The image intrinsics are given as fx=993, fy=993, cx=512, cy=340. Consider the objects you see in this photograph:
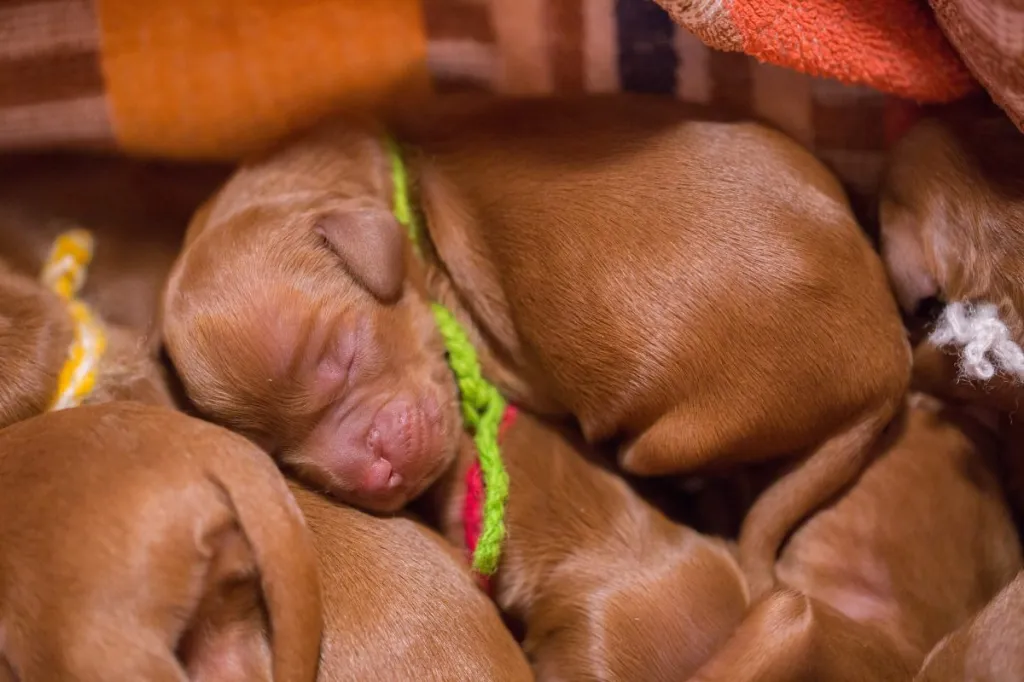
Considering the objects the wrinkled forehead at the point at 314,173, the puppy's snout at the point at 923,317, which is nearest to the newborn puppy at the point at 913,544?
the puppy's snout at the point at 923,317

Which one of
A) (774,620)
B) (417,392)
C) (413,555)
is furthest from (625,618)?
(417,392)

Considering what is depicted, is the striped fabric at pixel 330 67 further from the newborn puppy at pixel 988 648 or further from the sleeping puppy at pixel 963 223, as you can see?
the newborn puppy at pixel 988 648

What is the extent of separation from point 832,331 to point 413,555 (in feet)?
2.25

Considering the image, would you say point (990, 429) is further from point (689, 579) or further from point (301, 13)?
point (301, 13)

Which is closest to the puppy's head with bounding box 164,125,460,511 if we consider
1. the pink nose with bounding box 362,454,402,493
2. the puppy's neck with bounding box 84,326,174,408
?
the pink nose with bounding box 362,454,402,493

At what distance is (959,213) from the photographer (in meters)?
1.42

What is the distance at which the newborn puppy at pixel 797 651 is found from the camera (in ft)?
4.45

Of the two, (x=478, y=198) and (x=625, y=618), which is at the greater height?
(x=478, y=198)

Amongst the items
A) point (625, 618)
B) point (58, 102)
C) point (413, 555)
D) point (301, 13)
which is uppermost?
point (301, 13)

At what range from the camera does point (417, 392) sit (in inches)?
59.7

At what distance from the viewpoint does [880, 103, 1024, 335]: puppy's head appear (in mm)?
1390

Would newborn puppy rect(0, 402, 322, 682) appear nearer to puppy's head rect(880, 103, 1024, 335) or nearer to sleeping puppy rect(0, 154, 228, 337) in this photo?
sleeping puppy rect(0, 154, 228, 337)

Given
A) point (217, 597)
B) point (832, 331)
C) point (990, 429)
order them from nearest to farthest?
point (217, 597), point (832, 331), point (990, 429)

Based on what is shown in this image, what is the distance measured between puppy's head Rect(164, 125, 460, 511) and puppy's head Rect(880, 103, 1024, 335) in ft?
2.44
